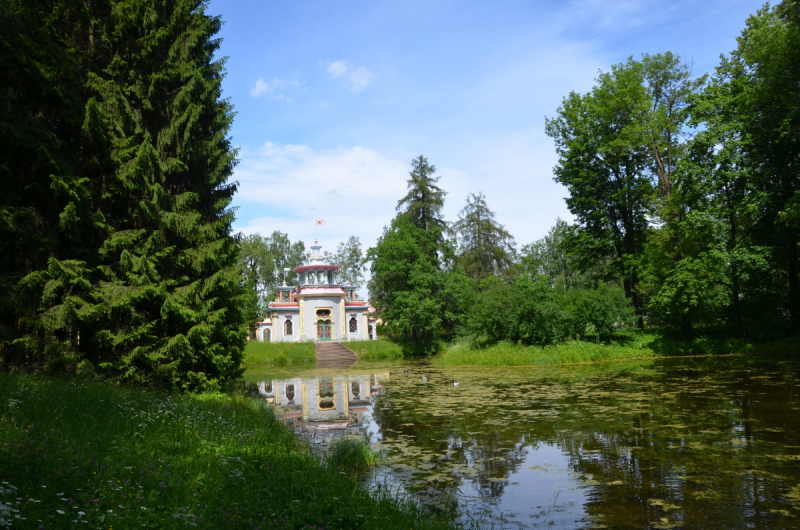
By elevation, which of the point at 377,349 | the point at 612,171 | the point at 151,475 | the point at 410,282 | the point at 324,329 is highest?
the point at 612,171

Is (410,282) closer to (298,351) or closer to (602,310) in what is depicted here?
(298,351)

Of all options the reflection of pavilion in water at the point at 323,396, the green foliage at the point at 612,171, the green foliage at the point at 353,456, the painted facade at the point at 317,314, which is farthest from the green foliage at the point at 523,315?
the green foliage at the point at 353,456

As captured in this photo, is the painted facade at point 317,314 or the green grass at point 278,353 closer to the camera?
the green grass at point 278,353

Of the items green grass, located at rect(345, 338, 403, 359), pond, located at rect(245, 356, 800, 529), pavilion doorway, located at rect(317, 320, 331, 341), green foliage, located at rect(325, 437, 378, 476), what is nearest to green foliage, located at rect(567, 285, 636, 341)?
pond, located at rect(245, 356, 800, 529)

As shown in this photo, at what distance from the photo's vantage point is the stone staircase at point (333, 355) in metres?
29.2

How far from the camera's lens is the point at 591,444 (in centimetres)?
820

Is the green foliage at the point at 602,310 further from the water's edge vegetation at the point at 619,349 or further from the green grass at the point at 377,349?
the green grass at the point at 377,349

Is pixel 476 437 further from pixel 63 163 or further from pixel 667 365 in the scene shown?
Answer: pixel 667 365

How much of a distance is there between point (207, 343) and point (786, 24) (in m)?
25.4

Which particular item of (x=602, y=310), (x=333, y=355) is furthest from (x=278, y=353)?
(x=602, y=310)

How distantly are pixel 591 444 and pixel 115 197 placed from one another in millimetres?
11557

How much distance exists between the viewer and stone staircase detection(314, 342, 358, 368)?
95.7 ft

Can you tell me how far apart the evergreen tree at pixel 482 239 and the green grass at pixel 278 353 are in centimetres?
1708

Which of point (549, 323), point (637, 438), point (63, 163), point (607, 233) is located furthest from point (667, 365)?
point (63, 163)
